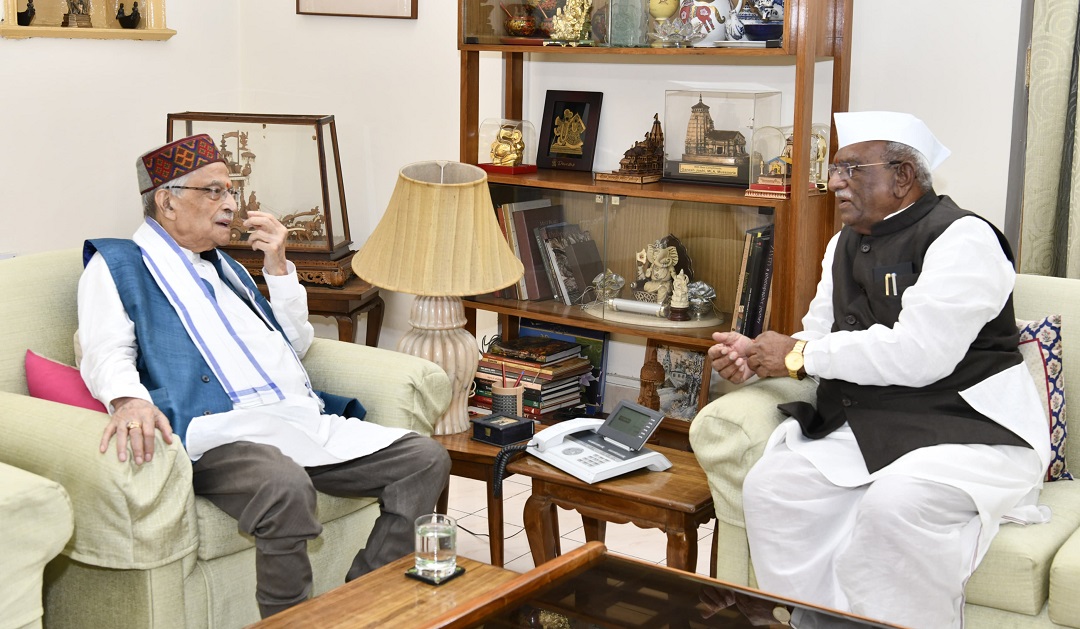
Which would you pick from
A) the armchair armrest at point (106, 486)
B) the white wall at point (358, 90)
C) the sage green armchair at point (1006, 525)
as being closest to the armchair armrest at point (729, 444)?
the sage green armchair at point (1006, 525)

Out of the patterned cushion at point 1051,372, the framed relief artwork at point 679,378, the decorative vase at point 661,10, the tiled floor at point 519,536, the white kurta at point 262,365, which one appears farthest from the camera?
the framed relief artwork at point 679,378

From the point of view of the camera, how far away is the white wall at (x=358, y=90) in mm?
3309

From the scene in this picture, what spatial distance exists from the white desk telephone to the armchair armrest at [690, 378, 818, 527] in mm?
136

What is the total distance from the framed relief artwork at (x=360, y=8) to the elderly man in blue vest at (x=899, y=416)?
2224mm

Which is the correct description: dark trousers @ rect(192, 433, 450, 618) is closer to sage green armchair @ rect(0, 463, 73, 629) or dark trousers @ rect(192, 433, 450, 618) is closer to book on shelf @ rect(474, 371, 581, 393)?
sage green armchair @ rect(0, 463, 73, 629)

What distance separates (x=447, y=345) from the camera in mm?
2895

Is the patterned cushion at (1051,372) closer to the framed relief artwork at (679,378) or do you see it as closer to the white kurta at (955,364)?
the white kurta at (955,364)

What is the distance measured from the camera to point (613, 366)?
160 inches

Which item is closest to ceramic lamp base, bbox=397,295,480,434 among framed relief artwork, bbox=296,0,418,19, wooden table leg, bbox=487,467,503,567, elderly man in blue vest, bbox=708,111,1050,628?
wooden table leg, bbox=487,467,503,567

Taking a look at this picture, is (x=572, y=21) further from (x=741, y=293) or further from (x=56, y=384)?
(x=56, y=384)

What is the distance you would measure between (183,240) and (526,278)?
4.91ft

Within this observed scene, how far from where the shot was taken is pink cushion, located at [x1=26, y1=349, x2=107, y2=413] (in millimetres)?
2461

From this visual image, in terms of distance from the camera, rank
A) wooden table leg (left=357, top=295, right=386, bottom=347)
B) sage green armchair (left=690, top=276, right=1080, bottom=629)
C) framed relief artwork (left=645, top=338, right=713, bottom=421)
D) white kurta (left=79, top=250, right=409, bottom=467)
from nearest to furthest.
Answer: sage green armchair (left=690, top=276, right=1080, bottom=629) < white kurta (left=79, top=250, right=409, bottom=467) < framed relief artwork (left=645, top=338, right=713, bottom=421) < wooden table leg (left=357, top=295, right=386, bottom=347)

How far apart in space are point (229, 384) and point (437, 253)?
593 millimetres
